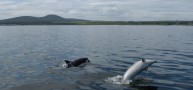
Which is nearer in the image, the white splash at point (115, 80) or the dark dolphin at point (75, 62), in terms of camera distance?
the white splash at point (115, 80)

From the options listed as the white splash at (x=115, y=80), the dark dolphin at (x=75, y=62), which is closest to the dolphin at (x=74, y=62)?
the dark dolphin at (x=75, y=62)

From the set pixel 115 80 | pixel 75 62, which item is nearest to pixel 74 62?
pixel 75 62

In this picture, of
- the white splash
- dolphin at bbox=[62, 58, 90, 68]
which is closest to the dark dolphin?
dolphin at bbox=[62, 58, 90, 68]

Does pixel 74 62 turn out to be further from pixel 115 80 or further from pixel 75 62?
pixel 115 80

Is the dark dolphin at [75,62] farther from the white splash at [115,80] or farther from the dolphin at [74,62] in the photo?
the white splash at [115,80]

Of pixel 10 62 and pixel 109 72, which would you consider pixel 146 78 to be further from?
pixel 10 62

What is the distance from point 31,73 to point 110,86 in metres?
8.59

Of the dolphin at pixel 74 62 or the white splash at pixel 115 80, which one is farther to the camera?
the dolphin at pixel 74 62

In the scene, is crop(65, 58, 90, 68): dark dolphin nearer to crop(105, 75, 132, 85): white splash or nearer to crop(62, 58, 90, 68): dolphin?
crop(62, 58, 90, 68): dolphin

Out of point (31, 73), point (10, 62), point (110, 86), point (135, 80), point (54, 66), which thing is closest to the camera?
point (110, 86)

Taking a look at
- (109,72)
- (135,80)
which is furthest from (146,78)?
(109,72)

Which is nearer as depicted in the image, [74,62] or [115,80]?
[115,80]

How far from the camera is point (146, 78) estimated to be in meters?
27.1

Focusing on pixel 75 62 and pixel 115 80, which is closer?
pixel 115 80
